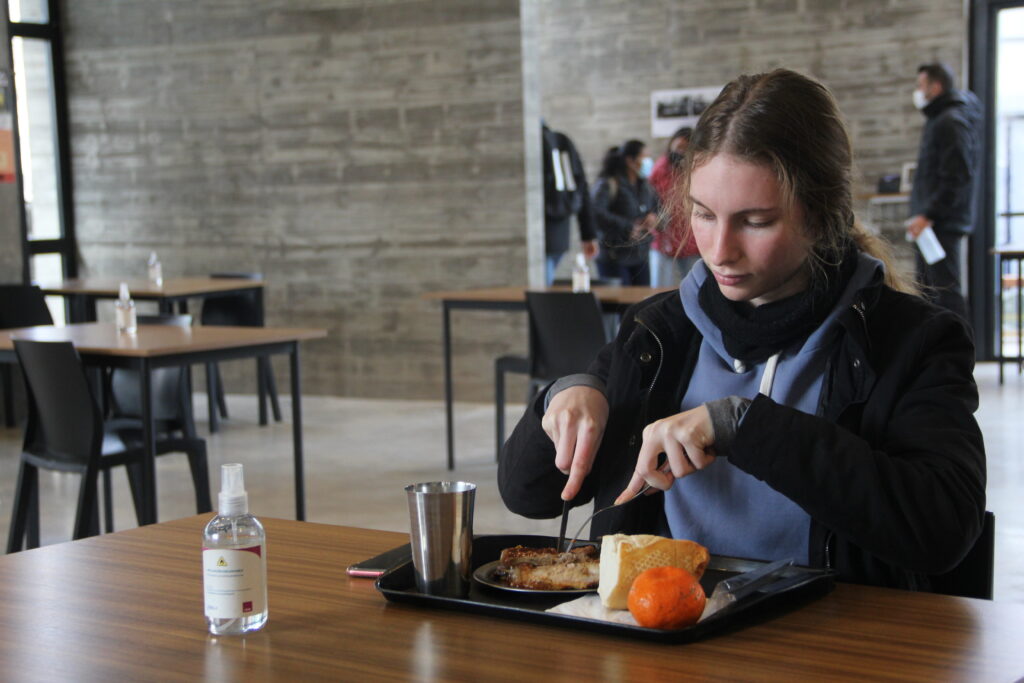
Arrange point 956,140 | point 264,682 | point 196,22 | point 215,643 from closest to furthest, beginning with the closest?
point 264,682
point 215,643
point 956,140
point 196,22

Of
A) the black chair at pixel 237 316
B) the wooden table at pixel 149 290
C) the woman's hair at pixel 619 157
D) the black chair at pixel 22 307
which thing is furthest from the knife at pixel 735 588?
the woman's hair at pixel 619 157

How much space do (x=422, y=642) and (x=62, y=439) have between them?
8.77ft

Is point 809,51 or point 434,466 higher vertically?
point 809,51

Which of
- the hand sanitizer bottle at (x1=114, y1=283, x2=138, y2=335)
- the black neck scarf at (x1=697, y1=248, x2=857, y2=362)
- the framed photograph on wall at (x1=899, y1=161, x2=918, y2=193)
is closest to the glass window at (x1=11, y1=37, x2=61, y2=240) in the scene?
the hand sanitizer bottle at (x1=114, y1=283, x2=138, y2=335)

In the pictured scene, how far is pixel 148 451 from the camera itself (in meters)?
3.54

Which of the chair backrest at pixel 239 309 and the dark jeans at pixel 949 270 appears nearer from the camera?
the chair backrest at pixel 239 309

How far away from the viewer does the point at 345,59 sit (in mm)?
7434

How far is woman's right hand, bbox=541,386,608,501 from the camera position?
141 centimetres

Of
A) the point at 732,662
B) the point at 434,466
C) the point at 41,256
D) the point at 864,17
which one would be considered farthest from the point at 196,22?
the point at 732,662

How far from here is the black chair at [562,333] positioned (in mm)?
4621

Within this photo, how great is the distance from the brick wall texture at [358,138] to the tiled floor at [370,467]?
23.0 inches

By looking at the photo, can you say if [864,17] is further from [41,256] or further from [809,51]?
[41,256]

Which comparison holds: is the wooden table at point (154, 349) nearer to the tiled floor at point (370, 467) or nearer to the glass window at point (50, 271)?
the tiled floor at point (370, 467)

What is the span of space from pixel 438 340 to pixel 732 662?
6365mm
